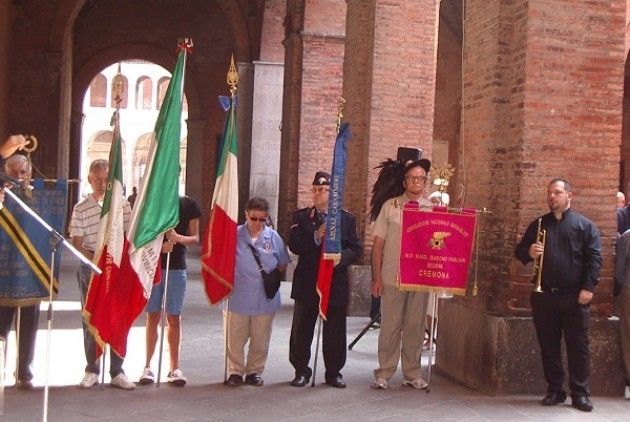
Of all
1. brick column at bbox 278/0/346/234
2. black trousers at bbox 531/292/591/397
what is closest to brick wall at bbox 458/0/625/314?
black trousers at bbox 531/292/591/397

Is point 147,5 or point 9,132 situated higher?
point 147,5

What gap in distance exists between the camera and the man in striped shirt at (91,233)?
24.4ft

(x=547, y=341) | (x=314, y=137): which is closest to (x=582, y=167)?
(x=547, y=341)

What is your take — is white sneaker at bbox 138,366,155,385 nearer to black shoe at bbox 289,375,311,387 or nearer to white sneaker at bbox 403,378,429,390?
black shoe at bbox 289,375,311,387

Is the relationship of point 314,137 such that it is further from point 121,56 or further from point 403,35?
point 121,56

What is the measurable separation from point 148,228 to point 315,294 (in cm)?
149

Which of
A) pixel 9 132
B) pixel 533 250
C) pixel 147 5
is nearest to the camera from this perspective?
pixel 533 250

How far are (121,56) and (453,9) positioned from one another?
426 inches

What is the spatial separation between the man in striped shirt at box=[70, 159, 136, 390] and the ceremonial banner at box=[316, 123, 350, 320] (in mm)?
1539

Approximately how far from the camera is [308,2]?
1684cm

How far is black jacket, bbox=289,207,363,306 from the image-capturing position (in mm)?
7742

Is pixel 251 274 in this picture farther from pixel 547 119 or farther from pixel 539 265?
pixel 547 119

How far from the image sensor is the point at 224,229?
25.1 feet

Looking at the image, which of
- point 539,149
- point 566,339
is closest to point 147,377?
point 566,339
